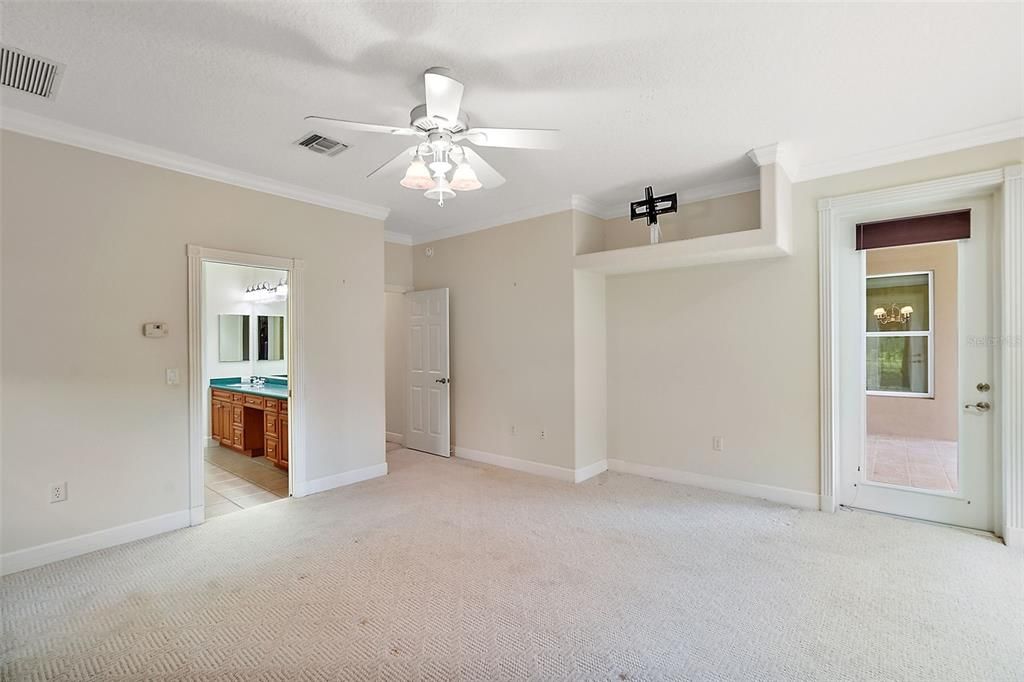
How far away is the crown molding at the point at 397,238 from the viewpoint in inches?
229

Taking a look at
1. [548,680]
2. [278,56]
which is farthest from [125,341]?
[548,680]

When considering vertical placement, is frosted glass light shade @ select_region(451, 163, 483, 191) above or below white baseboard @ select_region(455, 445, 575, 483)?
above

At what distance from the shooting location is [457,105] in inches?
87.0

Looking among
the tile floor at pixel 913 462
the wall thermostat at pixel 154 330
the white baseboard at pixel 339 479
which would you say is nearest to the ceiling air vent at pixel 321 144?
the wall thermostat at pixel 154 330

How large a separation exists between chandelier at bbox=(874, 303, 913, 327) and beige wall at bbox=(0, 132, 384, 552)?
4.95m

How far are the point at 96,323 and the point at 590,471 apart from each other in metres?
4.11

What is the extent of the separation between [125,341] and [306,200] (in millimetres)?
1807

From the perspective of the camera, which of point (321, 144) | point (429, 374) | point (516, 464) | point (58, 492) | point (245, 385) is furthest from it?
point (245, 385)

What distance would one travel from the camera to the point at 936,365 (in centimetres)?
356

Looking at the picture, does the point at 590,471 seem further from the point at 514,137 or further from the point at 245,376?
the point at 245,376

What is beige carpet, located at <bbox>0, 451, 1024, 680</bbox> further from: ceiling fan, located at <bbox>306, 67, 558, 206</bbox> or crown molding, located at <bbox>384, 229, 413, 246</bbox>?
crown molding, located at <bbox>384, 229, 413, 246</bbox>

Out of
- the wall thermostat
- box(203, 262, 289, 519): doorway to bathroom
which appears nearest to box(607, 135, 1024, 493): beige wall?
box(203, 262, 289, 519): doorway to bathroom

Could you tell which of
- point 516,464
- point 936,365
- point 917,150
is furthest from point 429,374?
point 917,150

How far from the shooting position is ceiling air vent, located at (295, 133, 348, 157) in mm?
3162
